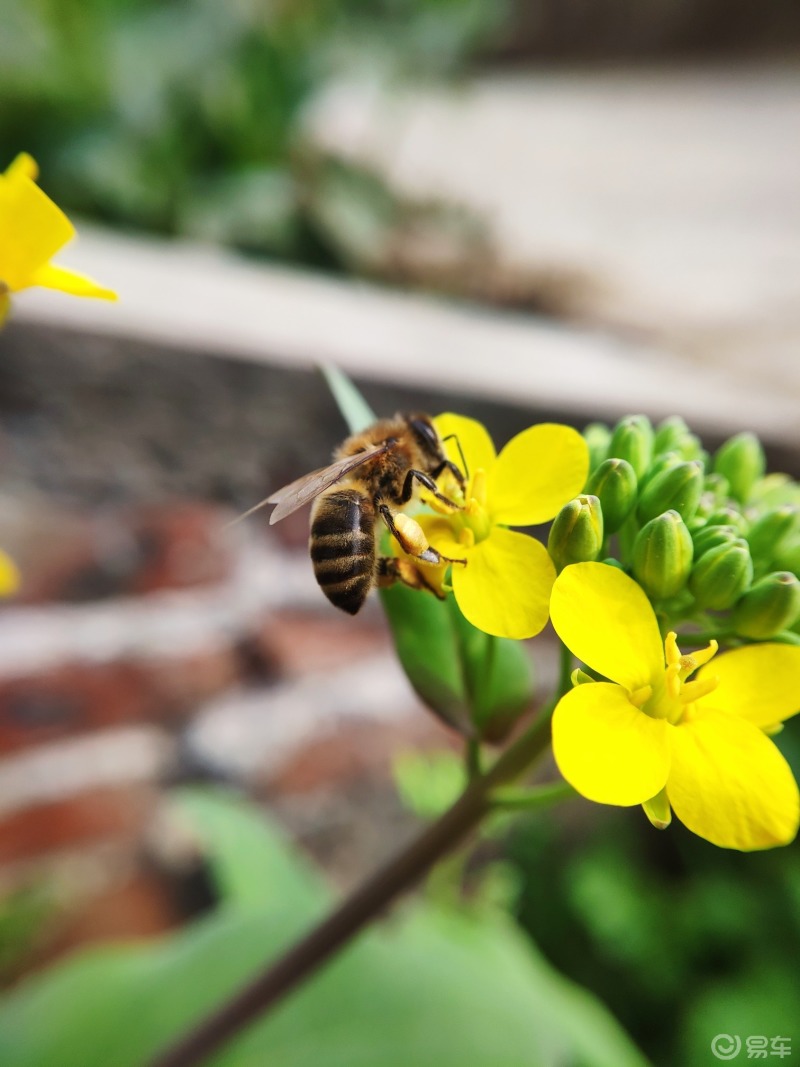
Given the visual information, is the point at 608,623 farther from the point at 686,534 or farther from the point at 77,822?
the point at 77,822

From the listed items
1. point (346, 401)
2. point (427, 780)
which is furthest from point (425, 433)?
point (427, 780)

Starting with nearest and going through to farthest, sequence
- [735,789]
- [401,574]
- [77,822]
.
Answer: [735,789] < [401,574] < [77,822]

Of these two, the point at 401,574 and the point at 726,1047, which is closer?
the point at 401,574

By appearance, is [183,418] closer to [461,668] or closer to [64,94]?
[461,668]

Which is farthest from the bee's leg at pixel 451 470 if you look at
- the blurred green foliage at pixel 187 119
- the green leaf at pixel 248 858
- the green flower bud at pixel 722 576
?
the blurred green foliage at pixel 187 119

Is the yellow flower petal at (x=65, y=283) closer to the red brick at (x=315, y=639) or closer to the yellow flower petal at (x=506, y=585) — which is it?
the yellow flower petal at (x=506, y=585)
